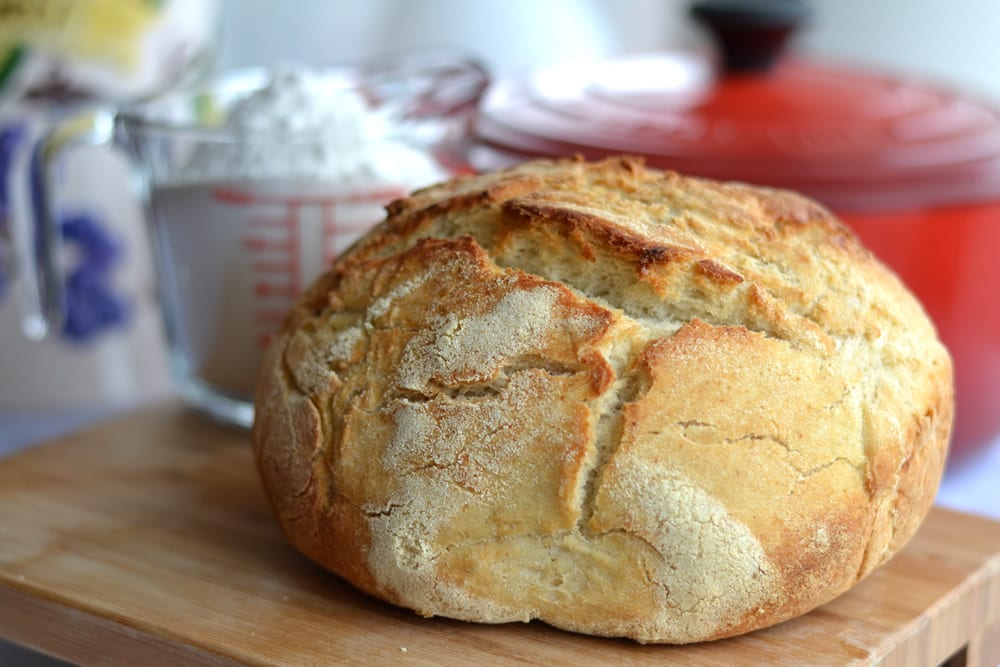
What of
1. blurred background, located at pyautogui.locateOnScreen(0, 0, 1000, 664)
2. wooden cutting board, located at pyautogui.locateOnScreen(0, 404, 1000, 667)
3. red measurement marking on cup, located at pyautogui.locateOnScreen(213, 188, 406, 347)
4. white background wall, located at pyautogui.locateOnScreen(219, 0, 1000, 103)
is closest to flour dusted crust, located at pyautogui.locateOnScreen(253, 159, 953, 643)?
wooden cutting board, located at pyautogui.locateOnScreen(0, 404, 1000, 667)

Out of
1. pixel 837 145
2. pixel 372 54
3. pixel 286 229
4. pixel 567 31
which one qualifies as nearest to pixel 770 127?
pixel 837 145

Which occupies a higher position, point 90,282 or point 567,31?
point 567,31

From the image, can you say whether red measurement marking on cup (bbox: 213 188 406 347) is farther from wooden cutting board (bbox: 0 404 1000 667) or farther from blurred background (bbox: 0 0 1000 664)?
blurred background (bbox: 0 0 1000 664)

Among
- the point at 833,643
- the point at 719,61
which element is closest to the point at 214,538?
the point at 833,643

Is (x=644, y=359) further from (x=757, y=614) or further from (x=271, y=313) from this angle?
(x=271, y=313)

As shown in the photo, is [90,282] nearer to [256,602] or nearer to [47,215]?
[47,215]

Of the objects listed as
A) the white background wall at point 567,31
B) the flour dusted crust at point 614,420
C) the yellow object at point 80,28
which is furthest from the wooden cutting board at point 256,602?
the white background wall at point 567,31
